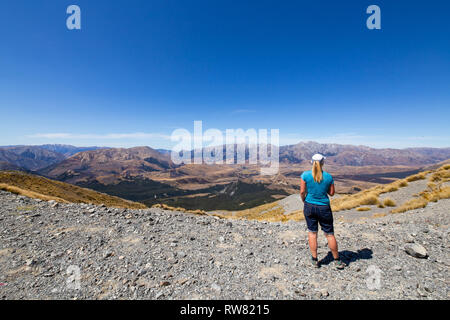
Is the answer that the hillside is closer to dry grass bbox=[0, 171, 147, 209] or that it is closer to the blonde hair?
the blonde hair

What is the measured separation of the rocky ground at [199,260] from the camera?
4590mm

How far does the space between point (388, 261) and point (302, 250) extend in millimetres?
2644

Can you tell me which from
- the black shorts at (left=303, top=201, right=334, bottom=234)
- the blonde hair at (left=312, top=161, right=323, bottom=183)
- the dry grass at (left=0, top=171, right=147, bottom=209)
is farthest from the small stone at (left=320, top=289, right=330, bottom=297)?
the dry grass at (left=0, top=171, right=147, bottom=209)

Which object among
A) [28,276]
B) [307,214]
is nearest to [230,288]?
[307,214]

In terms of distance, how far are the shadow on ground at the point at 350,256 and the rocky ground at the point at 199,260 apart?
0.03 metres

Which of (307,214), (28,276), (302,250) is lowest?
(302,250)

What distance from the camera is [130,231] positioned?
812 centimetres

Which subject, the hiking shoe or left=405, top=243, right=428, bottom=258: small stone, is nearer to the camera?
the hiking shoe

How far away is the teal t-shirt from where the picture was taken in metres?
5.91

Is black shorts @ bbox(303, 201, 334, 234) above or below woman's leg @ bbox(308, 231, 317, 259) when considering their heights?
above

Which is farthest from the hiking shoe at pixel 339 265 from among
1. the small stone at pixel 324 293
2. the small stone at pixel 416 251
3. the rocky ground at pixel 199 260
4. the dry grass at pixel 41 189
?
the dry grass at pixel 41 189

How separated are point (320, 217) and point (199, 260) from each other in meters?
4.22
